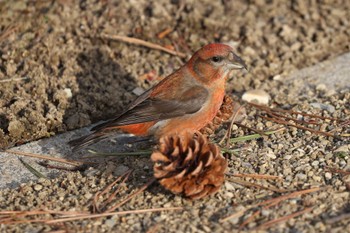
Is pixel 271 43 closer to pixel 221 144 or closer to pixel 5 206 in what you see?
pixel 221 144

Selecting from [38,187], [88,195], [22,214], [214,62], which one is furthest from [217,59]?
[22,214]

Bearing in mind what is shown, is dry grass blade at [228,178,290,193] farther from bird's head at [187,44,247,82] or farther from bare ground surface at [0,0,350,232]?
bird's head at [187,44,247,82]

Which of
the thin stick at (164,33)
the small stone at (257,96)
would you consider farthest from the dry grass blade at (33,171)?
the thin stick at (164,33)

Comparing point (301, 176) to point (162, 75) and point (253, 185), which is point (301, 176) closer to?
point (253, 185)

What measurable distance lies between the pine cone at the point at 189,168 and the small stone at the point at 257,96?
5.12 feet

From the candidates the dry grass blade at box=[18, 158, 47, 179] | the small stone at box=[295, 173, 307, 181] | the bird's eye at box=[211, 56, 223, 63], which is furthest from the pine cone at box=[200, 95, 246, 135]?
the dry grass blade at box=[18, 158, 47, 179]

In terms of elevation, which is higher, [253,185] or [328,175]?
[328,175]

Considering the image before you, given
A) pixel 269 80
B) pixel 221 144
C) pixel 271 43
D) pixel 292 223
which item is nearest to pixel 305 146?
pixel 221 144

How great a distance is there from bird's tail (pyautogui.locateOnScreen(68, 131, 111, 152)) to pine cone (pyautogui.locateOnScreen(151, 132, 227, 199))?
92cm

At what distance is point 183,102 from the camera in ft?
16.7

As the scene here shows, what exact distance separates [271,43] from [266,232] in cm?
303

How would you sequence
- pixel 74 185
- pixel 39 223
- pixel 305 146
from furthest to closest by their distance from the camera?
1. pixel 305 146
2. pixel 74 185
3. pixel 39 223

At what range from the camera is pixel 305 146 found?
186 inches

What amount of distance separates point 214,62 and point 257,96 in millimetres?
645
